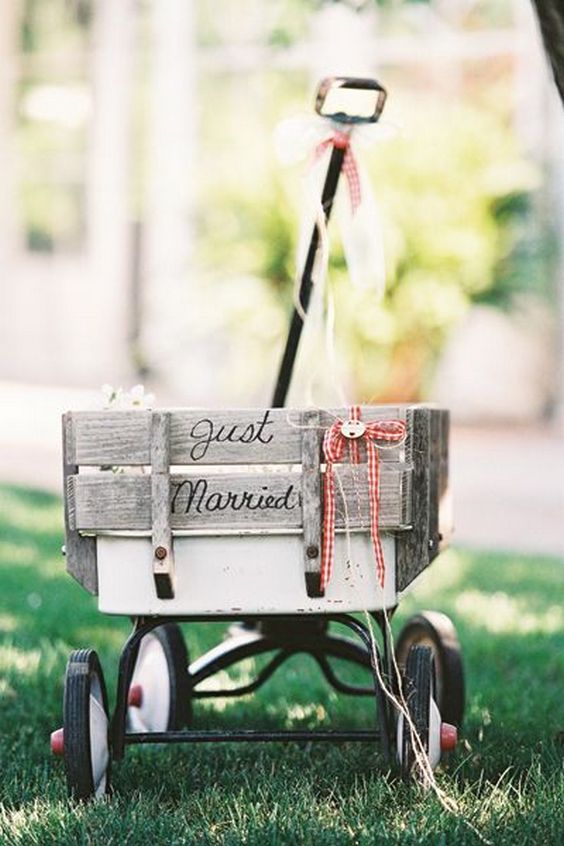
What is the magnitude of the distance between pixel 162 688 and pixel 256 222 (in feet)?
24.3

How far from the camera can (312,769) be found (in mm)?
3600

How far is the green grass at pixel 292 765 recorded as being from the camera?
3064mm

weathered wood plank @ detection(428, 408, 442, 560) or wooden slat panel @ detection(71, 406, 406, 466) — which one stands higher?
wooden slat panel @ detection(71, 406, 406, 466)

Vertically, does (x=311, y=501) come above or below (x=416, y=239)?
below

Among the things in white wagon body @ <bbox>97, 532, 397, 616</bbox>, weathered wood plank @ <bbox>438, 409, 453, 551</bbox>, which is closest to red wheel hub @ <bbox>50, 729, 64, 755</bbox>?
white wagon body @ <bbox>97, 532, 397, 616</bbox>

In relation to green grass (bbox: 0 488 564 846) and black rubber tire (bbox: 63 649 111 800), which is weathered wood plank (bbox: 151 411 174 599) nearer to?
black rubber tire (bbox: 63 649 111 800)

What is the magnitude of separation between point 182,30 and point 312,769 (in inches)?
408

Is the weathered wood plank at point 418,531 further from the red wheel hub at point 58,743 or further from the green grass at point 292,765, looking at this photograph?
the red wheel hub at point 58,743

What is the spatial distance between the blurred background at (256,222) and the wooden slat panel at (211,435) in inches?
193

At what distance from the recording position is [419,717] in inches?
134

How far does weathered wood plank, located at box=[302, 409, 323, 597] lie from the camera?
3.26 meters

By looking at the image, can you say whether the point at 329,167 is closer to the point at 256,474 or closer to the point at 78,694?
the point at 256,474

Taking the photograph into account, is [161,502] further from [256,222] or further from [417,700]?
[256,222]

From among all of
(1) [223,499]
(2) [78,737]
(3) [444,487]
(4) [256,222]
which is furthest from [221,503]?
(4) [256,222]
